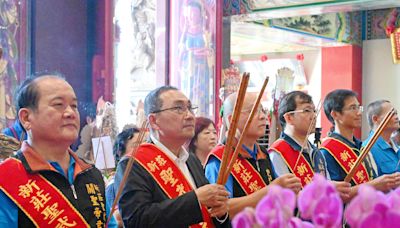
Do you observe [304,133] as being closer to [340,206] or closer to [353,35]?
[340,206]

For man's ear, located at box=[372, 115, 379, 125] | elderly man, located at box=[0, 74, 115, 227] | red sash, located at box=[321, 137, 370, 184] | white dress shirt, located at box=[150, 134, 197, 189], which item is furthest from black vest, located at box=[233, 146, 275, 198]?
man's ear, located at box=[372, 115, 379, 125]

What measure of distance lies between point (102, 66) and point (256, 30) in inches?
214

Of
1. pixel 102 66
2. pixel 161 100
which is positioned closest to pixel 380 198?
pixel 161 100

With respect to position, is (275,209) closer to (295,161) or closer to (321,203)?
(321,203)

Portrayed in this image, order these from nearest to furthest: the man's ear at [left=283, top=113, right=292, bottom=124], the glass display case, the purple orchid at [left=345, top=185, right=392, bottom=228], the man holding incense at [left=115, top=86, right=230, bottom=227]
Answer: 1. the purple orchid at [left=345, top=185, right=392, bottom=228]
2. the man holding incense at [left=115, top=86, right=230, bottom=227]
3. the man's ear at [left=283, top=113, right=292, bottom=124]
4. the glass display case

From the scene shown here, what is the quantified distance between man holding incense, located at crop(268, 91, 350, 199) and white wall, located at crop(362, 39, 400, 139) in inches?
304

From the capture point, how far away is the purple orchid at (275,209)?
72cm

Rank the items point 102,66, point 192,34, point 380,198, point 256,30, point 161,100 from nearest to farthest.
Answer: point 380,198, point 161,100, point 102,66, point 192,34, point 256,30

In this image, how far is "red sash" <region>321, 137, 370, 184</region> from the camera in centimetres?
289

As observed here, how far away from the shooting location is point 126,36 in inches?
278

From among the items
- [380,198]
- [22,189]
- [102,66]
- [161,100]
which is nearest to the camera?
[380,198]

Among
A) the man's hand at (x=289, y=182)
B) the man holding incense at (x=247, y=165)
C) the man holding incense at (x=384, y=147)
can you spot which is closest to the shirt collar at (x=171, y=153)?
the man holding incense at (x=247, y=165)

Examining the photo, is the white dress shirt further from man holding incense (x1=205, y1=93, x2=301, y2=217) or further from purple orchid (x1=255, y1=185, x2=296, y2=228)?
purple orchid (x1=255, y1=185, x2=296, y2=228)

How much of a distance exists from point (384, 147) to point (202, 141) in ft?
3.20
